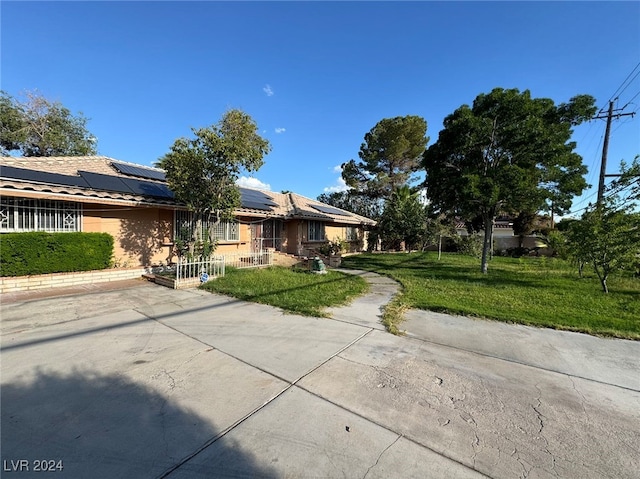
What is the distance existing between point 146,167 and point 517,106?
54.5 feet

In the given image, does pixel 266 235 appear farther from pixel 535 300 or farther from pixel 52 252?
pixel 535 300

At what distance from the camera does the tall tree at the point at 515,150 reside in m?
10.6

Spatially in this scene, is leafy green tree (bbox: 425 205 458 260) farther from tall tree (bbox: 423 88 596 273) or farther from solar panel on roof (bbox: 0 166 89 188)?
solar panel on roof (bbox: 0 166 89 188)

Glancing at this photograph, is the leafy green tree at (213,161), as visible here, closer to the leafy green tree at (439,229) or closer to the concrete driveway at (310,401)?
the concrete driveway at (310,401)

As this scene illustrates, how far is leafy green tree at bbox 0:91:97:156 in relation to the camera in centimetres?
1964

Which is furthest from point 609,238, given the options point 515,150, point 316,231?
point 316,231

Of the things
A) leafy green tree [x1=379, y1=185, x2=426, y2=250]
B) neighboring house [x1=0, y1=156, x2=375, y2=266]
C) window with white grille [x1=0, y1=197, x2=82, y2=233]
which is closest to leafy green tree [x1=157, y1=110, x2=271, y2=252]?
neighboring house [x1=0, y1=156, x2=375, y2=266]

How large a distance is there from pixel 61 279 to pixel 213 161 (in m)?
5.63

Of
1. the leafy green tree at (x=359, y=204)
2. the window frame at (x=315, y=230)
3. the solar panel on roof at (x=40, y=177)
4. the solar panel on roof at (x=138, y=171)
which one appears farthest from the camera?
the leafy green tree at (x=359, y=204)

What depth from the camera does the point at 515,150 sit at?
11023 mm

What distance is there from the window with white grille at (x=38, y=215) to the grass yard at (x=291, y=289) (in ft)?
16.1

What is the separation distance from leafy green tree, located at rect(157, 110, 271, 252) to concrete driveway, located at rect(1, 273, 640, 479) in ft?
16.5

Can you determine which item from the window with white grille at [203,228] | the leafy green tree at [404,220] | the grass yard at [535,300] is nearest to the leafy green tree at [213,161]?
the window with white grille at [203,228]

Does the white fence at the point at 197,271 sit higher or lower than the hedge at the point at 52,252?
lower
